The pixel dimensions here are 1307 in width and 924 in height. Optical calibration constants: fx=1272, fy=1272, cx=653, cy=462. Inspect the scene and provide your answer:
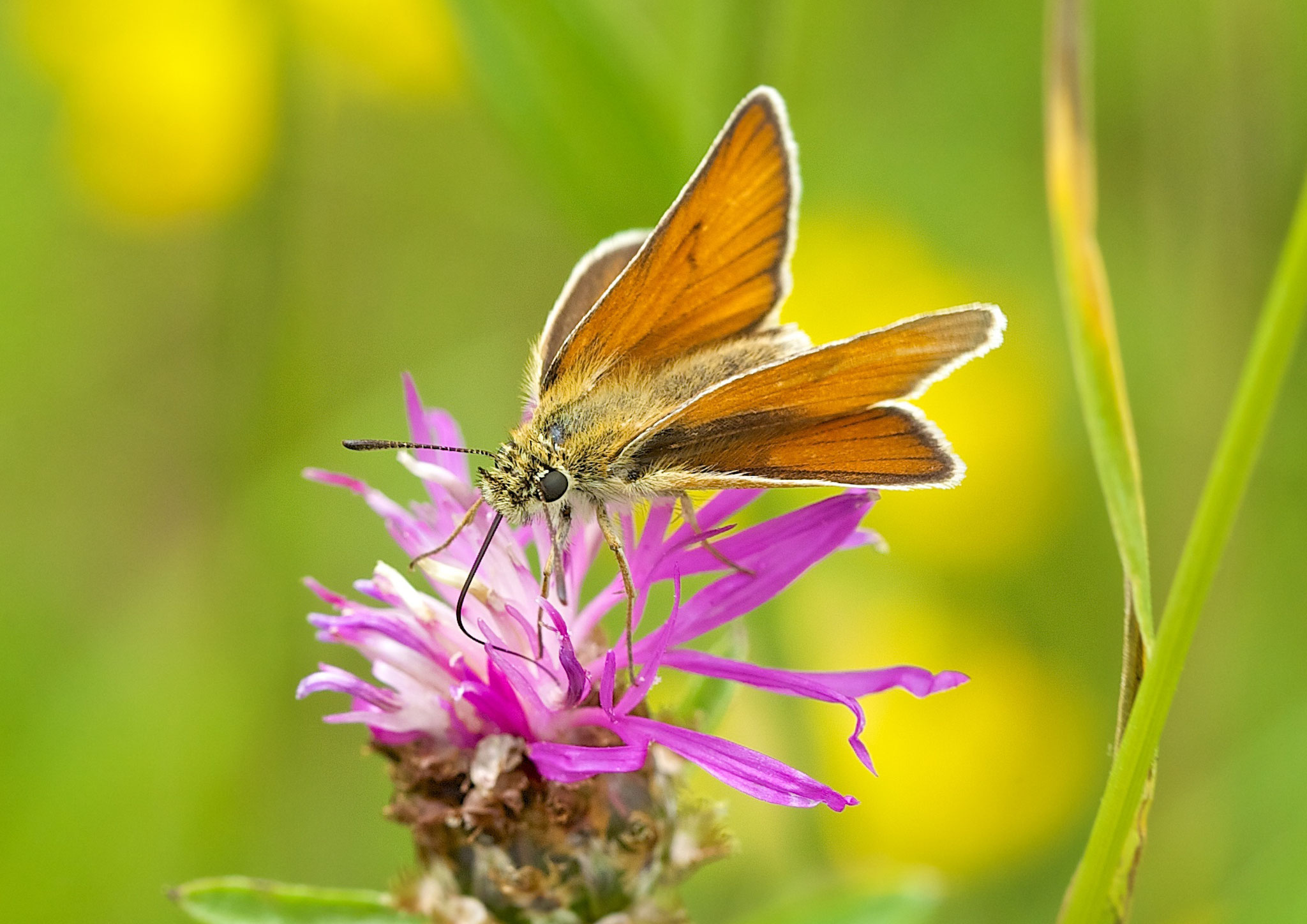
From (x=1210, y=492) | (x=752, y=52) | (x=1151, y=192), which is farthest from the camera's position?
(x=1151, y=192)

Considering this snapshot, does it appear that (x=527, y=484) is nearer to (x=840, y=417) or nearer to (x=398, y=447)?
(x=398, y=447)

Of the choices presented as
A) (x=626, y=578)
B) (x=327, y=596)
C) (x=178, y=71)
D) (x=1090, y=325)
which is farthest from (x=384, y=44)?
(x=1090, y=325)

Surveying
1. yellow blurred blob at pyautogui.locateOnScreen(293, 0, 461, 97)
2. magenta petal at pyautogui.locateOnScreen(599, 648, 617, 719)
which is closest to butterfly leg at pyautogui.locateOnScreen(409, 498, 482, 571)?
magenta petal at pyautogui.locateOnScreen(599, 648, 617, 719)

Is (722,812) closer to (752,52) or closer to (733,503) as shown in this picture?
(733,503)

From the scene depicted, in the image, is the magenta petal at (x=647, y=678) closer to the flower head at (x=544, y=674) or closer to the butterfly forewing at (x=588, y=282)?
the flower head at (x=544, y=674)

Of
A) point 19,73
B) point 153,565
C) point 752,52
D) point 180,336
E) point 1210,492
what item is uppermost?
point 19,73

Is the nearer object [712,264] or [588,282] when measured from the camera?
[712,264]

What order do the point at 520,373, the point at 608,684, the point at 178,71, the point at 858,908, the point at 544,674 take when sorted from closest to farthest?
the point at 608,684, the point at 544,674, the point at 858,908, the point at 178,71, the point at 520,373

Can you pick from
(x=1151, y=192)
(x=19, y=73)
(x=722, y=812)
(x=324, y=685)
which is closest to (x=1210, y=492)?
(x=722, y=812)
